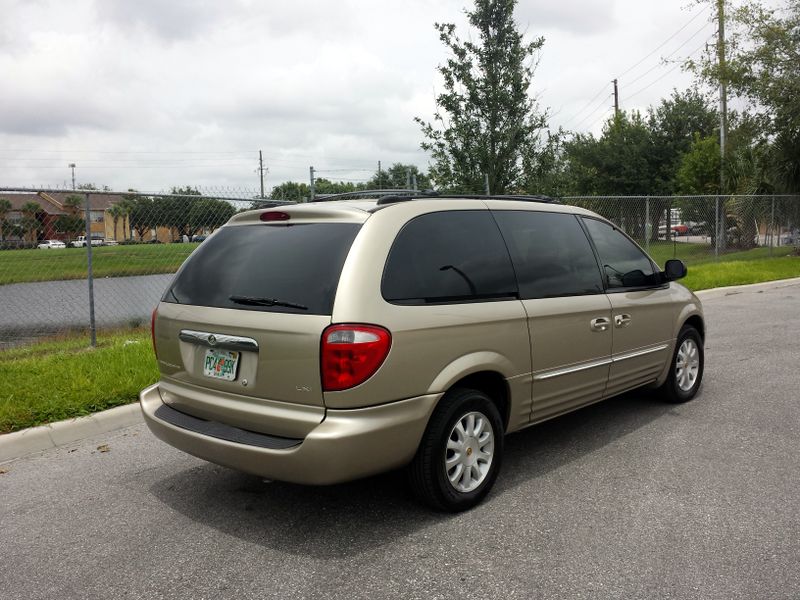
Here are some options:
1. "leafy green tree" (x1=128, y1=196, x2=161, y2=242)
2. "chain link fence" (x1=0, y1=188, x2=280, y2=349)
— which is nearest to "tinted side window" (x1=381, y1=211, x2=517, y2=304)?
"chain link fence" (x1=0, y1=188, x2=280, y2=349)

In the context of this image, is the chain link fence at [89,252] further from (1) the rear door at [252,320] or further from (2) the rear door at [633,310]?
(2) the rear door at [633,310]

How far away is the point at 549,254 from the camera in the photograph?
436 cm

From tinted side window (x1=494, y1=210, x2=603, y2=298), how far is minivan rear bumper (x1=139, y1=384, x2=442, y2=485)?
1.18m

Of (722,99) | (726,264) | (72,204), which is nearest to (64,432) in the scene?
(72,204)

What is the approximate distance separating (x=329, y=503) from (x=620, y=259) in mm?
2828

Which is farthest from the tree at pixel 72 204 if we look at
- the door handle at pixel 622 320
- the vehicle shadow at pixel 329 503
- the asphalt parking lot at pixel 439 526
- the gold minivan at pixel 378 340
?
the door handle at pixel 622 320

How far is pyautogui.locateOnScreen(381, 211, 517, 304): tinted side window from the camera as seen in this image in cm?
338

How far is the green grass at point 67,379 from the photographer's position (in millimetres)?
5168

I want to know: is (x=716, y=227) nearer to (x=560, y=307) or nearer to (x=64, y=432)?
(x=560, y=307)

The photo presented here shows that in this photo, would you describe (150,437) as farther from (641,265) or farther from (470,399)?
(641,265)

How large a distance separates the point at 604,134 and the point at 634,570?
41340 millimetres

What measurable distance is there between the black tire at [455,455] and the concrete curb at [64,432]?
297 cm

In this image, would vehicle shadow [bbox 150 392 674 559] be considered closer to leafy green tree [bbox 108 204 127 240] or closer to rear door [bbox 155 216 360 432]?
rear door [bbox 155 216 360 432]

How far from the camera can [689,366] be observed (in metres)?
5.73
